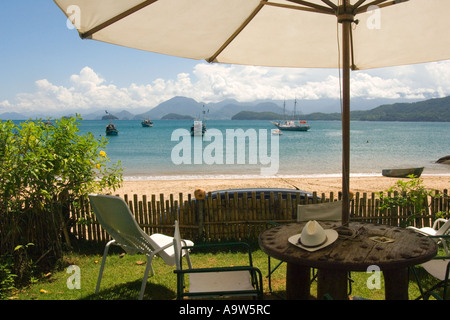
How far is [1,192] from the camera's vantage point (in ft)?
13.3

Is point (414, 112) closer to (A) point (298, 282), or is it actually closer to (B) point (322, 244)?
(A) point (298, 282)

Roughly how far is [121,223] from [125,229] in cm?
8

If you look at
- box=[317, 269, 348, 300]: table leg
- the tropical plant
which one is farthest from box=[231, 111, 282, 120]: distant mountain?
box=[317, 269, 348, 300]: table leg

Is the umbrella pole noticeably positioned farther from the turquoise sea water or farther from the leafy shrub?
the turquoise sea water

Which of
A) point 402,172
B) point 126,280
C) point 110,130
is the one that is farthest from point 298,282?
point 110,130

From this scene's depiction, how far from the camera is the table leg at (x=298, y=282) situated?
313 cm

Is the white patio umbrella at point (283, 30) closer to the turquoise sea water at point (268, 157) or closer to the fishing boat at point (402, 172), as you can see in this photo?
the fishing boat at point (402, 172)

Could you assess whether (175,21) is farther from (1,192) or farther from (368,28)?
(1,192)

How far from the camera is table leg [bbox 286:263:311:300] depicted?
10.3ft

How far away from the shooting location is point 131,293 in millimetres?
3838

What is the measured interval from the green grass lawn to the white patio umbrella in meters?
1.40

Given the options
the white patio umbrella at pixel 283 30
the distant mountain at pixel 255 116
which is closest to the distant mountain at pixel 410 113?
the distant mountain at pixel 255 116
